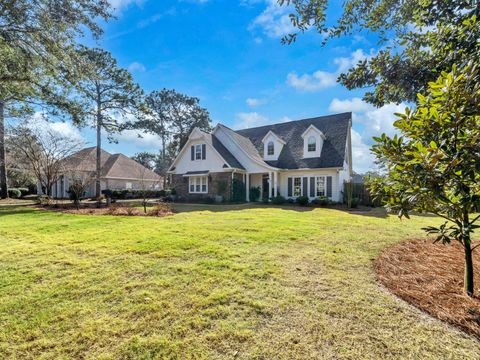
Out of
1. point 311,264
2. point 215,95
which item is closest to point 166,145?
point 215,95

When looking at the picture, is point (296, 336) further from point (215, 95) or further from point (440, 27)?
point (215, 95)

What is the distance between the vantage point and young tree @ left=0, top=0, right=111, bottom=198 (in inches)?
311

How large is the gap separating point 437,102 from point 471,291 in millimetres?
2697

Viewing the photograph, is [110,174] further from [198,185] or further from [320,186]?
[320,186]

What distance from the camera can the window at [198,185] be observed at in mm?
21250

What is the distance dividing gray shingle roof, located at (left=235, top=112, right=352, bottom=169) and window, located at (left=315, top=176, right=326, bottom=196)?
1.08m

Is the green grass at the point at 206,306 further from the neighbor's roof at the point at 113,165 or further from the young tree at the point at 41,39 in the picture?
the neighbor's roof at the point at 113,165

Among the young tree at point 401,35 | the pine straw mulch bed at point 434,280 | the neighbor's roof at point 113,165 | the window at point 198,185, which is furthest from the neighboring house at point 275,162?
the young tree at point 401,35

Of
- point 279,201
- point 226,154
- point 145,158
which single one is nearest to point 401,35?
point 279,201

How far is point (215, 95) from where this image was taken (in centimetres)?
1948

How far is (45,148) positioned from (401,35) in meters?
19.8

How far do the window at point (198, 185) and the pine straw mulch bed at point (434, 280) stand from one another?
1701cm

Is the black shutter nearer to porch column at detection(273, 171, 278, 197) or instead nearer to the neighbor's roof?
porch column at detection(273, 171, 278, 197)

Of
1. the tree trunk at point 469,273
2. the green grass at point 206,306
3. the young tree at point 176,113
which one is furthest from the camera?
the young tree at point 176,113
